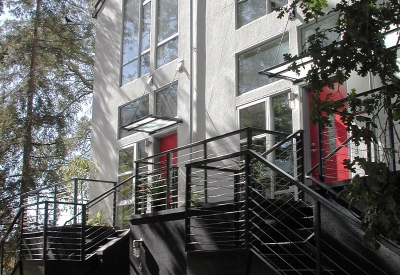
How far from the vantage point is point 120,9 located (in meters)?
15.8

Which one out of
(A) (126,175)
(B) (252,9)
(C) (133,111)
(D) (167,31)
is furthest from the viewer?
(C) (133,111)

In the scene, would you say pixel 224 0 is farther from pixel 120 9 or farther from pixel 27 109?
pixel 27 109

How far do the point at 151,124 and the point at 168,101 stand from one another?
888 millimetres

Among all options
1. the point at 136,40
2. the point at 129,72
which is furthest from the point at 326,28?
the point at 129,72

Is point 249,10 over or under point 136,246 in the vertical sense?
over

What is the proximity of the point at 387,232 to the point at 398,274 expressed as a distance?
67.7 inches

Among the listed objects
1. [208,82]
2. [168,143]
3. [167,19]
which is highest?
[167,19]

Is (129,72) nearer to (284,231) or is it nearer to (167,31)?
(167,31)

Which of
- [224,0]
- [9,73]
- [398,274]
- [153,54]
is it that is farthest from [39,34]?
[398,274]

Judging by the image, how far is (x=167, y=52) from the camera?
44.4ft

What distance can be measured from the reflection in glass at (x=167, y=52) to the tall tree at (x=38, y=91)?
10809 mm

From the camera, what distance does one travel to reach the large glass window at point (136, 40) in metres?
14.4

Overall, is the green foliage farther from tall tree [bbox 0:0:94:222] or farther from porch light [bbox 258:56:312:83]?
tall tree [bbox 0:0:94:222]

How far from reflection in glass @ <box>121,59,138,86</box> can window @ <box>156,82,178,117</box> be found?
144 cm
